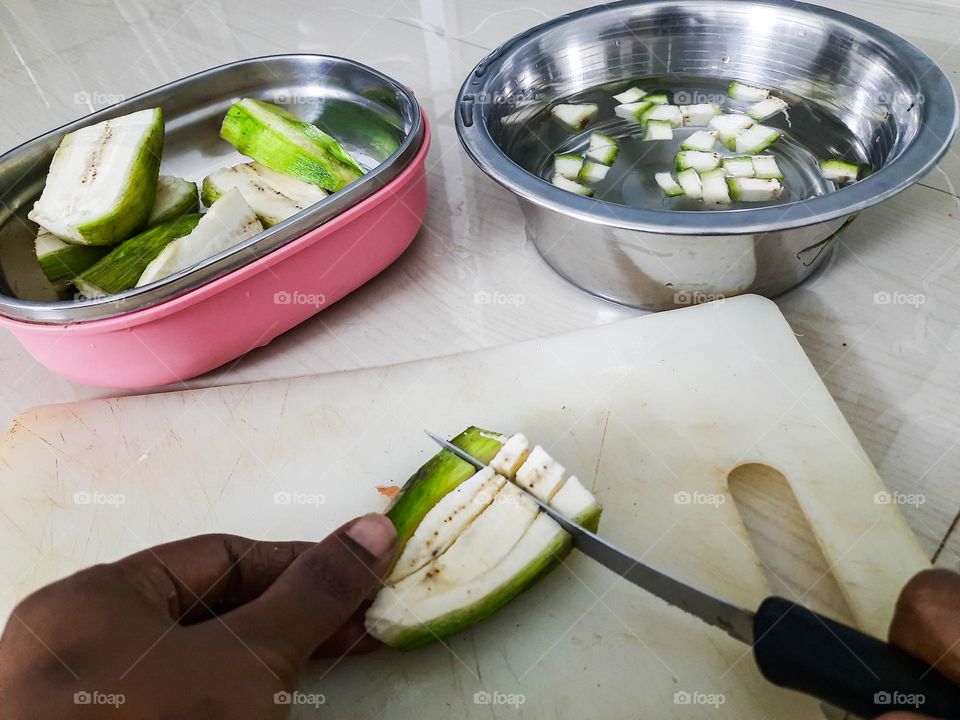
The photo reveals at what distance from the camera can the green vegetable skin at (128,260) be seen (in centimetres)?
107

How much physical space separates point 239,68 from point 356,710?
1.12m

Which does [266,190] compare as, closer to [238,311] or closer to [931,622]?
[238,311]

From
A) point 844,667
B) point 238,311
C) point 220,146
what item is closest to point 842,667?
point 844,667

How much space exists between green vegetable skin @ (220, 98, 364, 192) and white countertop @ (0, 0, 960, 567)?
18cm

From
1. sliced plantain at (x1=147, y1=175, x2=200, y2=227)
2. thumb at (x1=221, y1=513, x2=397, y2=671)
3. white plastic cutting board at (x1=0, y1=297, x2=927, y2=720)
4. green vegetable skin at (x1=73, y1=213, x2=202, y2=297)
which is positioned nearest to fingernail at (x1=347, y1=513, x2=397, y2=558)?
thumb at (x1=221, y1=513, x2=397, y2=671)

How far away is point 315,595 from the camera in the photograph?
24.9 inches

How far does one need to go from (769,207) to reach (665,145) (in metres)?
0.45

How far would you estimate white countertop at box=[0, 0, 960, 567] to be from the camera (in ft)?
3.14

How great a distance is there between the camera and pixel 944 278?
3.74 ft

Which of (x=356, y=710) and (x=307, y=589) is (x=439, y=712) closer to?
(x=356, y=710)

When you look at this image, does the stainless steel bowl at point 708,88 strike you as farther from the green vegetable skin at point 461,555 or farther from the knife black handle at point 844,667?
the knife black handle at point 844,667

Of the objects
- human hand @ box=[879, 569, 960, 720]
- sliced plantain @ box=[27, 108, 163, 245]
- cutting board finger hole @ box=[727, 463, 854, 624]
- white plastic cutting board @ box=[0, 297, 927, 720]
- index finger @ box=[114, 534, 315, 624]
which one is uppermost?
sliced plantain @ box=[27, 108, 163, 245]

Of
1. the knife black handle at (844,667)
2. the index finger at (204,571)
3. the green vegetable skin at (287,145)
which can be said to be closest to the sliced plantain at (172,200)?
the green vegetable skin at (287,145)

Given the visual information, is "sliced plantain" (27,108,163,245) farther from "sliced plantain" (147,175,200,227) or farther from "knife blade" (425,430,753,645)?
"knife blade" (425,430,753,645)
